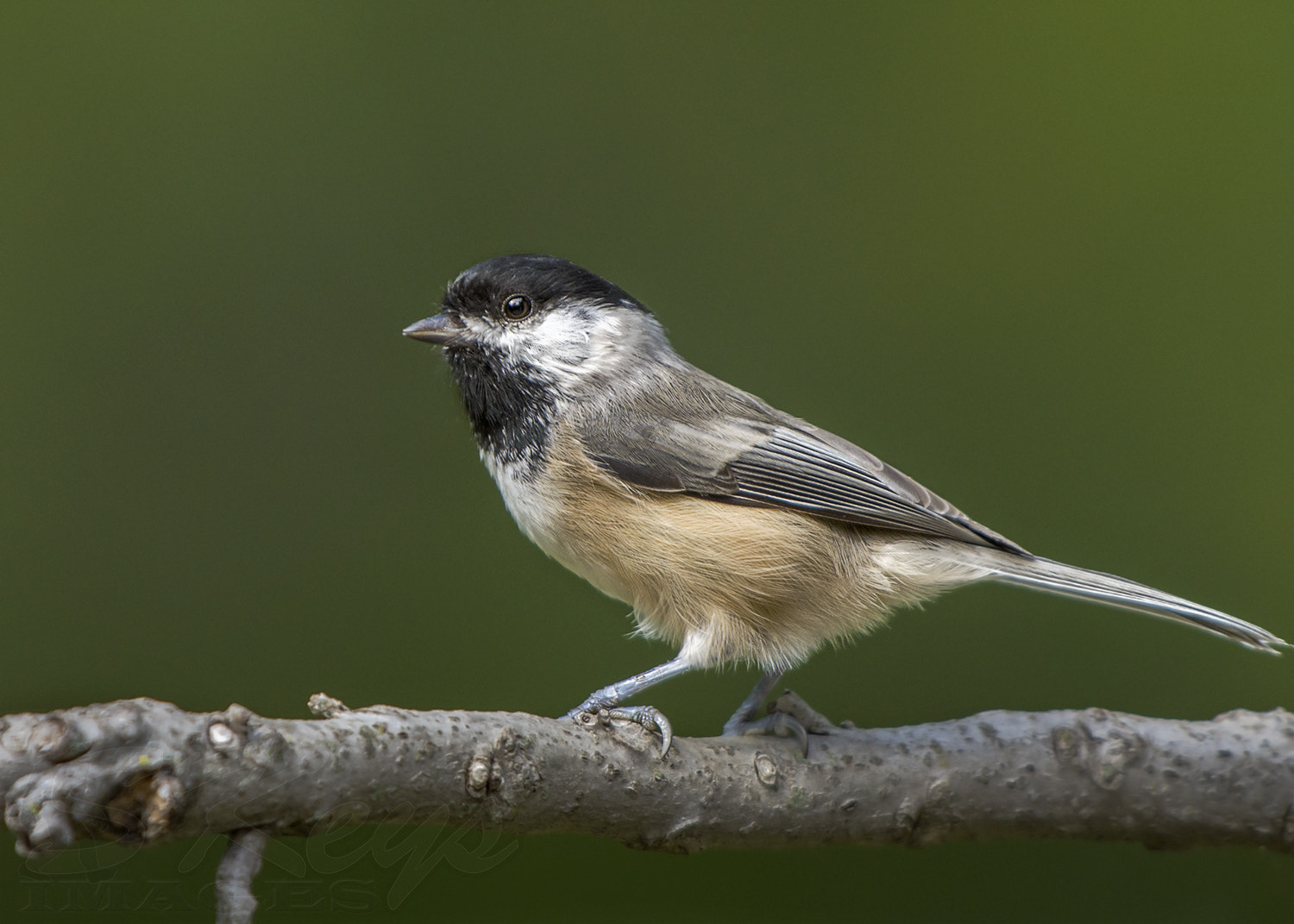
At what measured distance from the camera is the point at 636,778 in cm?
125

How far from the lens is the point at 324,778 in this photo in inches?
38.3

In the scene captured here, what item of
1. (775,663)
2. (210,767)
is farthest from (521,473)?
(210,767)

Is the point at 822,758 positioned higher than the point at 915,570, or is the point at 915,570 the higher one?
the point at 915,570

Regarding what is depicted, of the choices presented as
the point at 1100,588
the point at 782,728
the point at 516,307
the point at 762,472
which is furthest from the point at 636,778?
the point at 516,307

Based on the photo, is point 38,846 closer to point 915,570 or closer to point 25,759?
point 25,759

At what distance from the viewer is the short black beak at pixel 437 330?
182 cm

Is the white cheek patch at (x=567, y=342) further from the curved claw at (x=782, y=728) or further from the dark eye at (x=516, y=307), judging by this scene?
the curved claw at (x=782, y=728)

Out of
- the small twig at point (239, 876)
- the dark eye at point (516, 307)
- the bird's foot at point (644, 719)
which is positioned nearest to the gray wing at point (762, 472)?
the dark eye at point (516, 307)

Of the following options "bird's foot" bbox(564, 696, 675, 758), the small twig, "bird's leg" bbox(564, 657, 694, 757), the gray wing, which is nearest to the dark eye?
the gray wing

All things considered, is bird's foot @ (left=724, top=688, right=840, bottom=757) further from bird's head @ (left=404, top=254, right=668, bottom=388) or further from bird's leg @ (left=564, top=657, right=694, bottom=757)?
Answer: bird's head @ (left=404, top=254, right=668, bottom=388)

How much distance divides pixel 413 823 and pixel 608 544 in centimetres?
65

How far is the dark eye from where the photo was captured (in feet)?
6.05

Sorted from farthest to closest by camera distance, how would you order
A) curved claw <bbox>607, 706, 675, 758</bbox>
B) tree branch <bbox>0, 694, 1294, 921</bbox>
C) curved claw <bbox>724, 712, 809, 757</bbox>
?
curved claw <bbox>724, 712, 809, 757</bbox> → curved claw <bbox>607, 706, 675, 758</bbox> → tree branch <bbox>0, 694, 1294, 921</bbox>

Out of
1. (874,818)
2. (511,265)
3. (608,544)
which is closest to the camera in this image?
(874,818)
